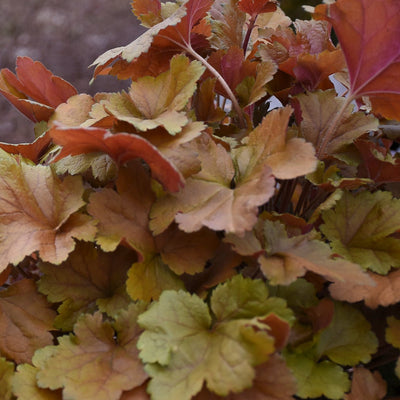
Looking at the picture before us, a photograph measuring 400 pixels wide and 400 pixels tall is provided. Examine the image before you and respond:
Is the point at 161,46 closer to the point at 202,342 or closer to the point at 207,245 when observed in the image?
the point at 207,245

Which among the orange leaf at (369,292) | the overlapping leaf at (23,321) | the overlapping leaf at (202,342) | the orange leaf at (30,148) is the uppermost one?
Result: the orange leaf at (30,148)

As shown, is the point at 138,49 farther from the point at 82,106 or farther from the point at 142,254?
the point at 142,254

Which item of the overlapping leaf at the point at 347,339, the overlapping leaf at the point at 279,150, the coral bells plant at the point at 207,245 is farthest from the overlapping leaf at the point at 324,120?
the overlapping leaf at the point at 347,339

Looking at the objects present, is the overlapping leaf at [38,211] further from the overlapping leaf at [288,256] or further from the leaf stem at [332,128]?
the leaf stem at [332,128]

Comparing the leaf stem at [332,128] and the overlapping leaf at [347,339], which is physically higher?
the leaf stem at [332,128]

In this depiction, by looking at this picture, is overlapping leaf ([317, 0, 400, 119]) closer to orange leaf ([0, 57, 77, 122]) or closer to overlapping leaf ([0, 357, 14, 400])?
orange leaf ([0, 57, 77, 122])

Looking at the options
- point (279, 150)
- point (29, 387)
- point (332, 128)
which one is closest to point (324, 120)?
point (332, 128)
